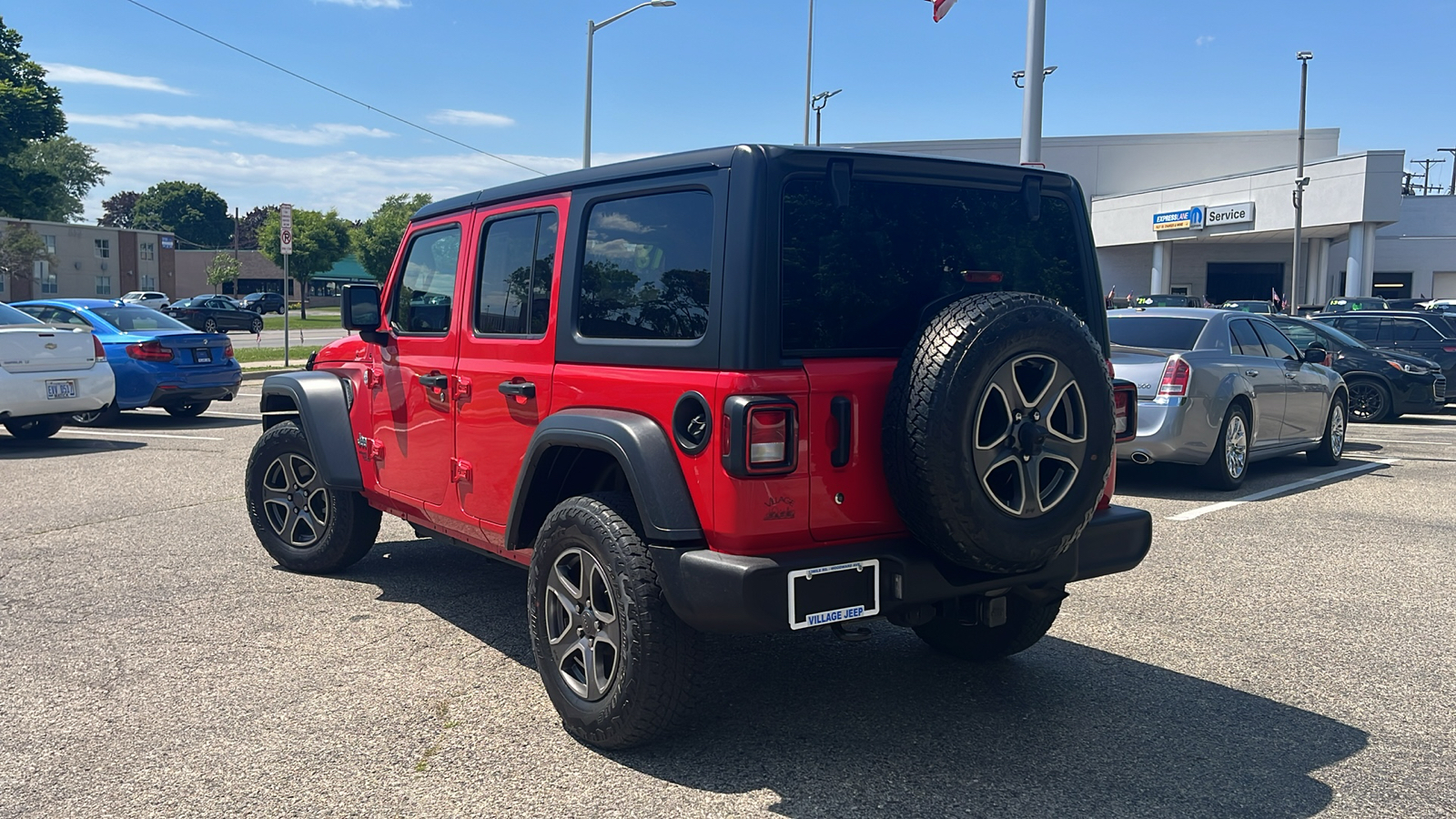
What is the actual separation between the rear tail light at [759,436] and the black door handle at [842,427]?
0.14 meters

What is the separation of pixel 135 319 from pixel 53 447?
105 inches

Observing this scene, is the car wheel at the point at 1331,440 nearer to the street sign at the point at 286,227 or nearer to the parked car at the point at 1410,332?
the parked car at the point at 1410,332

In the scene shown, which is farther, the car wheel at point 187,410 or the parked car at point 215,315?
the parked car at point 215,315

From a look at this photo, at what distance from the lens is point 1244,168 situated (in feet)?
184

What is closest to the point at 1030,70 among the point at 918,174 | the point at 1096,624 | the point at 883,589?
the point at 1096,624

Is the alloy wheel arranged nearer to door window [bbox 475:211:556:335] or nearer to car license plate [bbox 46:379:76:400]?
door window [bbox 475:211:556:335]

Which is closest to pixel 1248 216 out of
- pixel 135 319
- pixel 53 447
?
pixel 135 319

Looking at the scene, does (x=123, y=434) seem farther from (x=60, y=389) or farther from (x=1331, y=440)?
(x=1331, y=440)

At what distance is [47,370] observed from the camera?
11.0m

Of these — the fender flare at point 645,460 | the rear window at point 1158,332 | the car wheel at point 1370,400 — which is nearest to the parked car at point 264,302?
the car wheel at point 1370,400

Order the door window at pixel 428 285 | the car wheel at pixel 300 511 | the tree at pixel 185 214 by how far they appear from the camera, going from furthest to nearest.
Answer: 1. the tree at pixel 185 214
2. the car wheel at pixel 300 511
3. the door window at pixel 428 285

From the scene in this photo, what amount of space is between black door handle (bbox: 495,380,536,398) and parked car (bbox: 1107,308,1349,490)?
5.82 meters

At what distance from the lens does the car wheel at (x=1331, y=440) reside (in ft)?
36.6

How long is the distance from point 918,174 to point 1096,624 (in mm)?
2691
